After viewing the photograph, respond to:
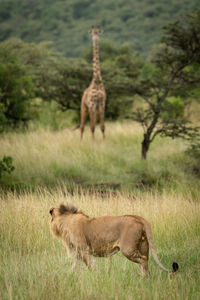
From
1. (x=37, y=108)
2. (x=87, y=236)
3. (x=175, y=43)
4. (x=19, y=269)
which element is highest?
(x=175, y=43)

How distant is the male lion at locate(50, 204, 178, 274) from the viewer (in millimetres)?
4246

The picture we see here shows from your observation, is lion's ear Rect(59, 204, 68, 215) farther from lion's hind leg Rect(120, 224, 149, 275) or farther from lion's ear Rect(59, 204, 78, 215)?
lion's hind leg Rect(120, 224, 149, 275)

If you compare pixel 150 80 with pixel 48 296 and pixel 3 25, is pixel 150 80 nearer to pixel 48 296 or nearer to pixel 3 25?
pixel 48 296

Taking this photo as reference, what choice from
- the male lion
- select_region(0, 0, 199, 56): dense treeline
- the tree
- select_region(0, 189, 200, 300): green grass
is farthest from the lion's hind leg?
select_region(0, 0, 199, 56): dense treeline

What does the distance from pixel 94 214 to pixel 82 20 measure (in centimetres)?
8793

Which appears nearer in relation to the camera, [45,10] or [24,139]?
[24,139]

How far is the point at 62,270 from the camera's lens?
175 inches

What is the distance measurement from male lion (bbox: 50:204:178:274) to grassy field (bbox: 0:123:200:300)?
17cm

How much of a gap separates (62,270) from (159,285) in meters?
0.98

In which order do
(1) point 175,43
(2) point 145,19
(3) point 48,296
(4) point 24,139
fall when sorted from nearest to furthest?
(3) point 48,296, (1) point 175,43, (4) point 24,139, (2) point 145,19

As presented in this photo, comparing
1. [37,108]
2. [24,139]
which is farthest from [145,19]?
[24,139]

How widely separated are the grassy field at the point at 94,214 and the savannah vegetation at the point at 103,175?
0.02 meters

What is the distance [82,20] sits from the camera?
9038cm

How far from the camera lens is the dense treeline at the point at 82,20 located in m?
70.9
